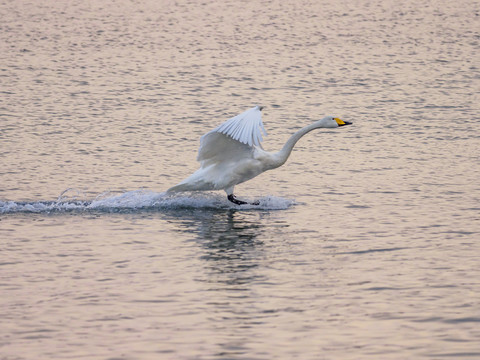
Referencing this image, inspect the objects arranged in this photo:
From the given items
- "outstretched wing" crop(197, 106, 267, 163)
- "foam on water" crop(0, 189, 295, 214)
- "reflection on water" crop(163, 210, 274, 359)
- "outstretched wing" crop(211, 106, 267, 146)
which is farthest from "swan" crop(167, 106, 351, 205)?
"outstretched wing" crop(211, 106, 267, 146)

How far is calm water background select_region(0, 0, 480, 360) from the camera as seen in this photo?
10836mm

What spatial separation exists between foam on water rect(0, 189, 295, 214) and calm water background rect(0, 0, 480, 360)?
0.04 m

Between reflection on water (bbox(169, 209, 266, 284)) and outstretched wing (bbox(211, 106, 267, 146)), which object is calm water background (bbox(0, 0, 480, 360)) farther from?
outstretched wing (bbox(211, 106, 267, 146))

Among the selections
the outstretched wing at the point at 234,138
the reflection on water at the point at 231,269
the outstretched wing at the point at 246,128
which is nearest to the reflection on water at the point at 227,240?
the reflection on water at the point at 231,269

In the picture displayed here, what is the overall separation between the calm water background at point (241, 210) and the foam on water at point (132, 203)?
0.04 m

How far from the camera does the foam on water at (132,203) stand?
1612 cm

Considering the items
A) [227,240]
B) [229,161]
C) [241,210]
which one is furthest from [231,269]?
[229,161]

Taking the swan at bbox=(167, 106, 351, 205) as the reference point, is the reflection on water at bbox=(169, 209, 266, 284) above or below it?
below

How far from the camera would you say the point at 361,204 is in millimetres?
16328

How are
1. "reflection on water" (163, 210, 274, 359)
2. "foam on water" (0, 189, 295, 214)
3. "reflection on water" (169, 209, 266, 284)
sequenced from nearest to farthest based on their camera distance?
"reflection on water" (163, 210, 274, 359) < "reflection on water" (169, 209, 266, 284) < "foam on water" (0, 189, 295, 214)

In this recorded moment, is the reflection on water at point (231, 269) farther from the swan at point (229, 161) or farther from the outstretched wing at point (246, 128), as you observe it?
the outstretched wing at point (246, 128)

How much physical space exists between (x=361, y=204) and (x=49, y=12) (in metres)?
33.5

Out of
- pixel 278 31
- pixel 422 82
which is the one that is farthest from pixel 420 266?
pixel 278 31

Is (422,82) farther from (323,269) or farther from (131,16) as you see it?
(131,16)
